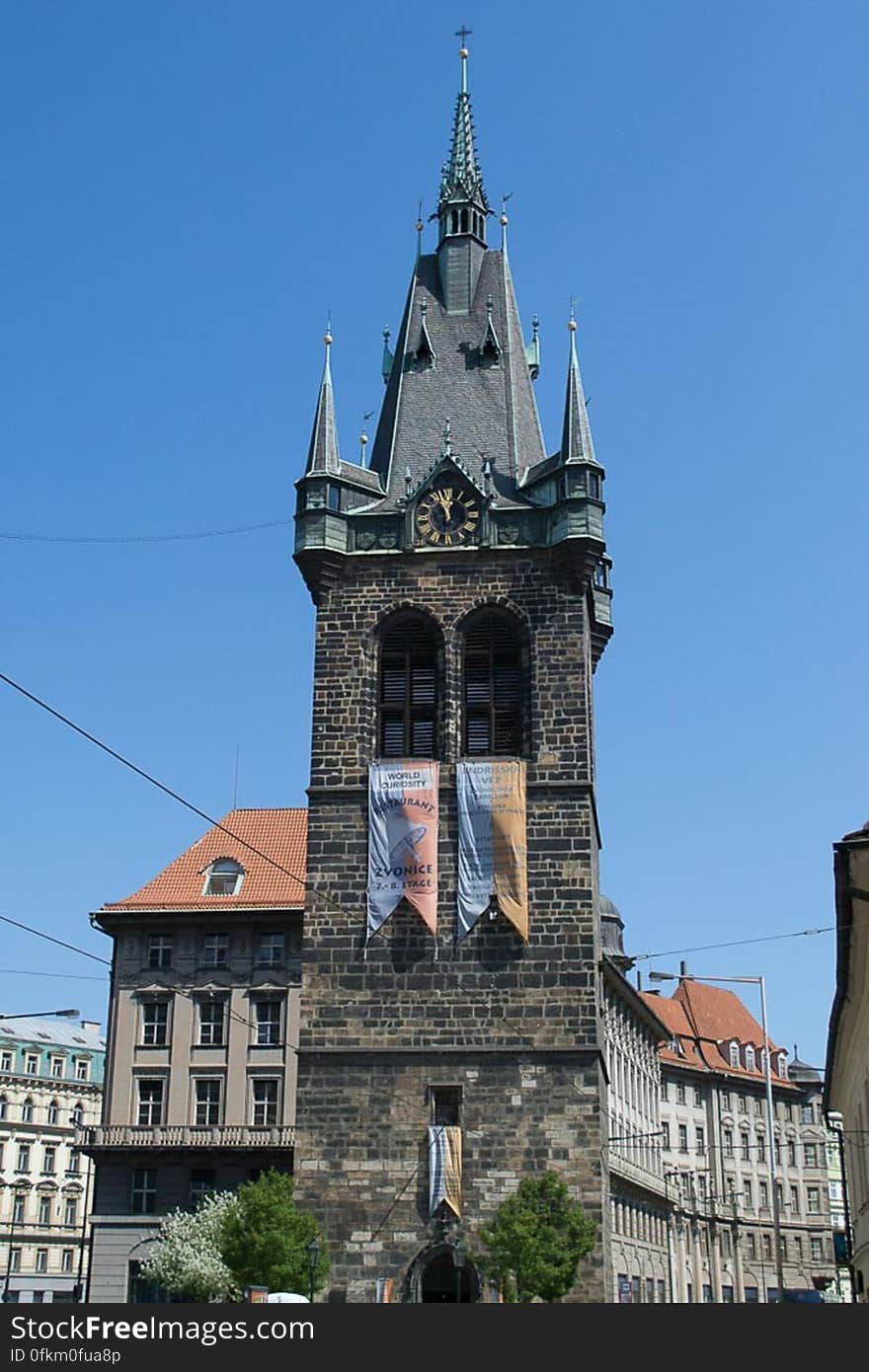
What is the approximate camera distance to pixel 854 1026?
112ft

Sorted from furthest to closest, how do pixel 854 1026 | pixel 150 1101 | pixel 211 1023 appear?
pixel 211 1023
pixel 150 1101
pixel 854 1026

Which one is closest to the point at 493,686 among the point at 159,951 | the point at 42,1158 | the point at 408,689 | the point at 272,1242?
the point at 408,689

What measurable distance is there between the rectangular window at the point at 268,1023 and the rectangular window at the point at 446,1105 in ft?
44.1

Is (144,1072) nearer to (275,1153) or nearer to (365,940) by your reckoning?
(275,1153)

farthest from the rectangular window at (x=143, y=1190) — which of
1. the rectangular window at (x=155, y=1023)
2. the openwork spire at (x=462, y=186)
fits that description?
the openwork spire at (x=462, y=186)

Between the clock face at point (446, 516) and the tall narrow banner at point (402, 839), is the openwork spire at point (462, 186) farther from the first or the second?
the tall narrow banner at point (402, 839)

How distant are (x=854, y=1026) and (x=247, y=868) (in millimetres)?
27047

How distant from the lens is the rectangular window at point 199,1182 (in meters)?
51.9

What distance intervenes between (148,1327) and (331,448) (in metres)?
34.4

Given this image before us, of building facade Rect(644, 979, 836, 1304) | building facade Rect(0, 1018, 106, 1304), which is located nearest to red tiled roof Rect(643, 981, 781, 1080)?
building facade Rect(644, 979, 836, 1304)

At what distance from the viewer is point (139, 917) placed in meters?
55.4

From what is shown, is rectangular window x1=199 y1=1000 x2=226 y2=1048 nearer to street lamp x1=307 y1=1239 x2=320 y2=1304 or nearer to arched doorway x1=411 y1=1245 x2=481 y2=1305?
street lamp x1=307 y1=1239 x2=320 y2=1304

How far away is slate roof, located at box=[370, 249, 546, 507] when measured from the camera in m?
46.8

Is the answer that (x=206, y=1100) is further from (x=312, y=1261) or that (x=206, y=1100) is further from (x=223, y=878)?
(x=312, y=1261)
